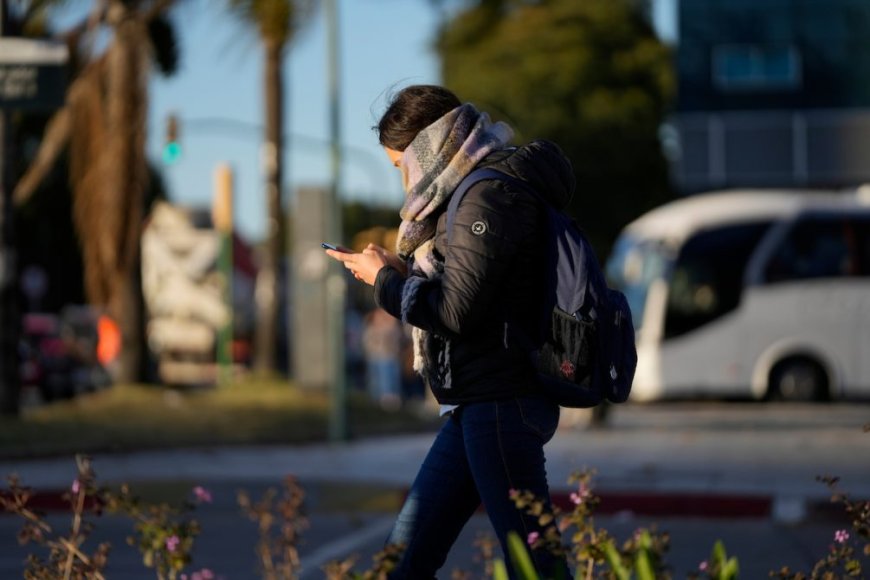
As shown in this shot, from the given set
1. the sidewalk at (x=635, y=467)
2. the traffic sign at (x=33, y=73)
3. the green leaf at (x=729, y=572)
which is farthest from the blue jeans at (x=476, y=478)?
the traffic sign at (x=33, y=73)

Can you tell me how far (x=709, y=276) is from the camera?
29938 mm

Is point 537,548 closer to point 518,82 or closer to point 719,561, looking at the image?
point 719,561

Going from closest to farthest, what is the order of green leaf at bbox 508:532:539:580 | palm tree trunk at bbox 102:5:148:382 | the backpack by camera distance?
green leaf at bbox 508:532:539:580
the backpack
palm tree trunk at bbox 102:5:148:382

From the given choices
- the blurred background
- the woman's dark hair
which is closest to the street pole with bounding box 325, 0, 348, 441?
the blurred background

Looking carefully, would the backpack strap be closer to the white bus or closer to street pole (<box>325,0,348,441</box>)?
street pole (<box>325,0,348,441</box>)

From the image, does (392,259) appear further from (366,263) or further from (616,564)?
(616,564)

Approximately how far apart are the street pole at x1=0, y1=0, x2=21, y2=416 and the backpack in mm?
13422

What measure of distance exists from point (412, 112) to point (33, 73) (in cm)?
1161

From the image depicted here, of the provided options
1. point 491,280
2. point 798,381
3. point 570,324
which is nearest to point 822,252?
point 798,381

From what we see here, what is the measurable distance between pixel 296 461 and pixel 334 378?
9.04 feet

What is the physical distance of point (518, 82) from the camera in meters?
65.7

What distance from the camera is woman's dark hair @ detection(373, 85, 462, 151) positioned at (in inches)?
195

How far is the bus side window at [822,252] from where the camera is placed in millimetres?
29578

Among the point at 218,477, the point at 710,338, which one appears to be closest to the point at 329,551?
the point at 218,477
